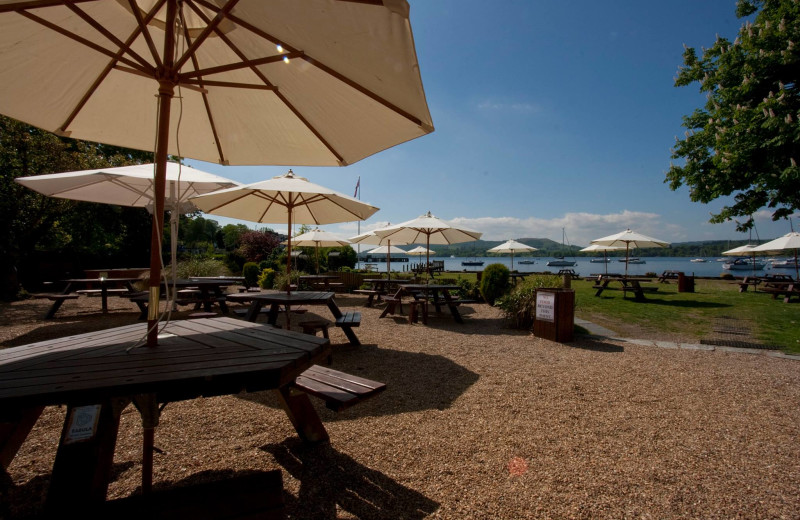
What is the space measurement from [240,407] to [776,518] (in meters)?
3.79

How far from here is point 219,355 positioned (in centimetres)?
181

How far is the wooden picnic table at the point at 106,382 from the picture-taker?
1.36 meters

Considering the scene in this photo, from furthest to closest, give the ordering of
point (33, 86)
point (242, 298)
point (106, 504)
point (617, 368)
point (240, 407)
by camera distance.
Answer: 1. point (242, 298)
2. point (617, 368)
3. point (240, 407)
4. point (33, 86)
5. point (106, 504)

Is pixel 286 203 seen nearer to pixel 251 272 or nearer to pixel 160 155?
pixel 160 155

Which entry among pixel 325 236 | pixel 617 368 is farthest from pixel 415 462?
pixel 325 236

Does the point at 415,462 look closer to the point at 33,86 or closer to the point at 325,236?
the point at 33,86

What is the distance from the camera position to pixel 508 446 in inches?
108

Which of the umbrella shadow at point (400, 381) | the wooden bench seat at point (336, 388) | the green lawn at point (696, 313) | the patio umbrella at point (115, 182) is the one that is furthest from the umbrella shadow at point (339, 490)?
the green lawn at point (696, 313)

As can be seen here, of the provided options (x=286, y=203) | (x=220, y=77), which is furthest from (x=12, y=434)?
(x=286, y=203)

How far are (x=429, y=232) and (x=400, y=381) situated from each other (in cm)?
693

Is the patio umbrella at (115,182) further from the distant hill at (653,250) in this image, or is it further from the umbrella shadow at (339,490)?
the distant hill at (653,250)

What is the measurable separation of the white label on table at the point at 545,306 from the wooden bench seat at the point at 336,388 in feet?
15.3

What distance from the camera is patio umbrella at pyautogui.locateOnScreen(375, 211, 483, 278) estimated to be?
33.0 feet

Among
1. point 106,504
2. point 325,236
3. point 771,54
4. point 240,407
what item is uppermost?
point 771,54
